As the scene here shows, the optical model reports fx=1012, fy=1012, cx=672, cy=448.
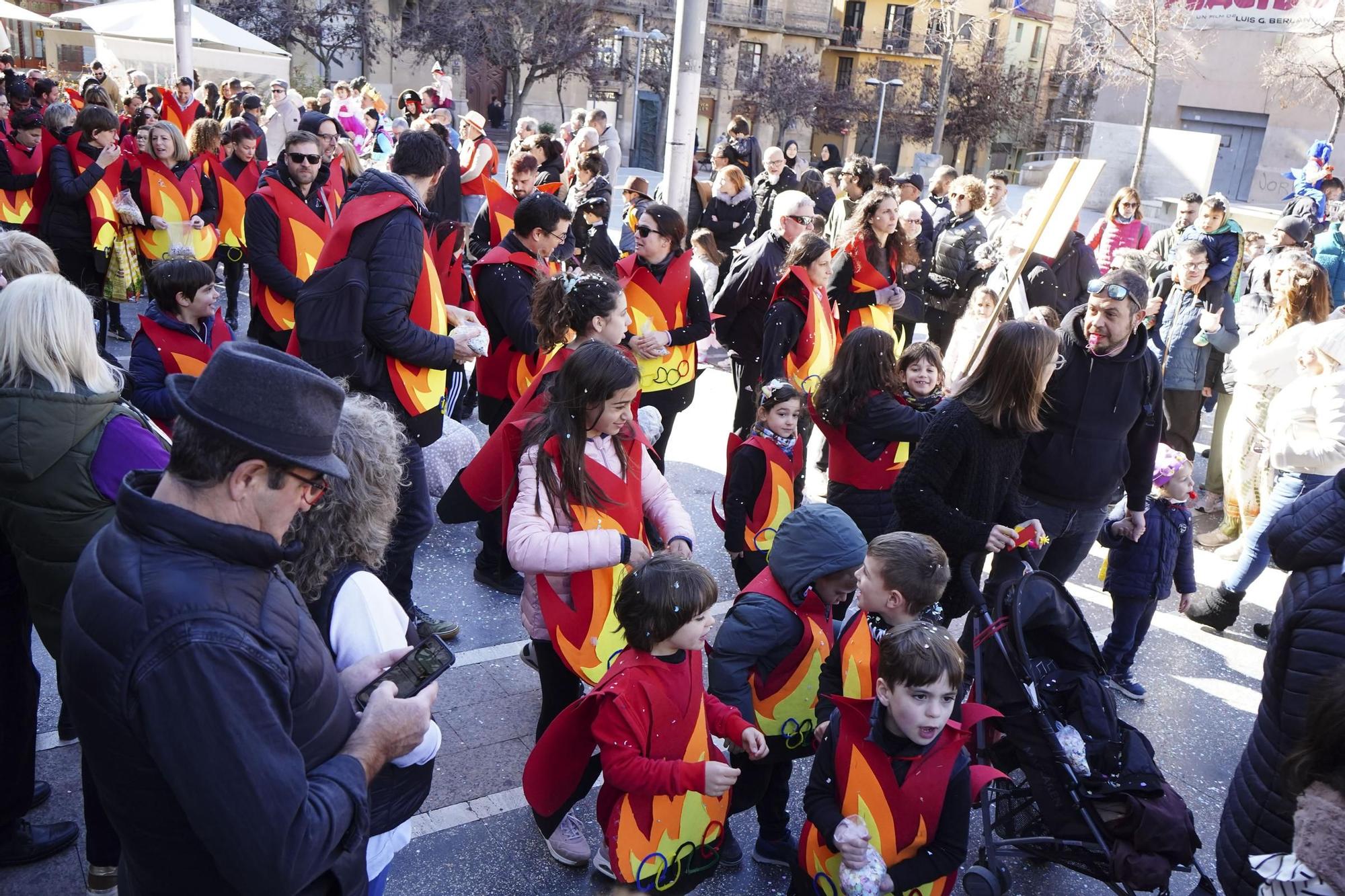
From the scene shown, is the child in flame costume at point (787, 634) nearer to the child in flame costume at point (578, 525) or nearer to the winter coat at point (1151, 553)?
the child in flame costume at point (578, 525)

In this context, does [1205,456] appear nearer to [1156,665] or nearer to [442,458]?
[1156,665]

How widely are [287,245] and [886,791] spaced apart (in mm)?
4968

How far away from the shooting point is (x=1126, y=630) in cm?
486

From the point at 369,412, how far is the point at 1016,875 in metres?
2.74

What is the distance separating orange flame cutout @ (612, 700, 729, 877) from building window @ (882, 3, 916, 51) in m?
59.6

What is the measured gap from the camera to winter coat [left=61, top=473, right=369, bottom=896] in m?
1.54

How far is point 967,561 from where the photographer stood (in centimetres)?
389

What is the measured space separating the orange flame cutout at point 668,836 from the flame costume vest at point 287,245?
14.4 feet

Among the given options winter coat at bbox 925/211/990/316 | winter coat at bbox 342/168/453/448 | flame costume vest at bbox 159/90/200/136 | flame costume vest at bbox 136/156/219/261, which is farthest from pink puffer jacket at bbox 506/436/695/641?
flame costume vest at bbox 159/90/200/136

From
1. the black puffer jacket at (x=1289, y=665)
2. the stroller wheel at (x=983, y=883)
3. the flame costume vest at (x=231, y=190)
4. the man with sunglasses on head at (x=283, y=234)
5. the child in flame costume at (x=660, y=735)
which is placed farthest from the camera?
the flame costume vest at (x=231, y=190)

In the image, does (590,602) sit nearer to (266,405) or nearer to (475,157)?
(266,405)

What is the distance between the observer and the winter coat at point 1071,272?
767 cm

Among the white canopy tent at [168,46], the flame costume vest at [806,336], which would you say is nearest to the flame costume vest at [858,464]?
the flame costume vest at [806,336]

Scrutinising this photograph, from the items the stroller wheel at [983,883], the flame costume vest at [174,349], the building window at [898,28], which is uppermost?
the building window at [898,28]
